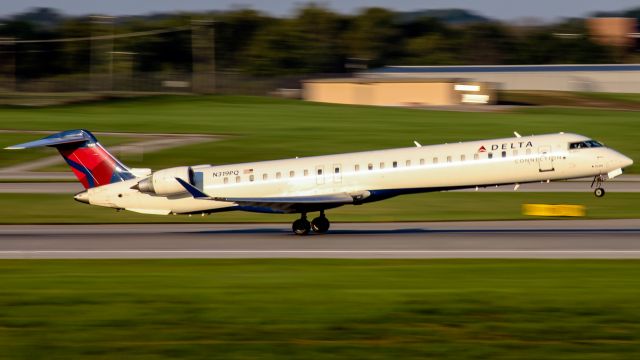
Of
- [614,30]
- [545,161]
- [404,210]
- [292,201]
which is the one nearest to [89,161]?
[292,201]

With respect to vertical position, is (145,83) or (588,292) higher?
(145,83)

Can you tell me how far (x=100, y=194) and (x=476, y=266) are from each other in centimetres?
1446

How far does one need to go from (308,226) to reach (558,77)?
8693 centimetres

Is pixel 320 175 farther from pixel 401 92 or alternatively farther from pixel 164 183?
pixel 401 92

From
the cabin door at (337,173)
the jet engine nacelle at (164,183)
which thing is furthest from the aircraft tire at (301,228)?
the jet engine nacelle at (164,183)

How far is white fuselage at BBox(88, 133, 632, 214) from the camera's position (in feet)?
103

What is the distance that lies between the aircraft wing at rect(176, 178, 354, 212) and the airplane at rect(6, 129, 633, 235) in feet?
0.11

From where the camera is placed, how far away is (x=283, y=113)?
8956cm

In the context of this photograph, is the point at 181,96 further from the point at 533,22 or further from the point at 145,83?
the point at 533,22

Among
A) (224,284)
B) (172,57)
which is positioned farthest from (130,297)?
(172,57)

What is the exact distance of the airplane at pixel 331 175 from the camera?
31500mm

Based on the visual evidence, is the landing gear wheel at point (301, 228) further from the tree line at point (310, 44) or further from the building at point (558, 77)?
the tree line at point (310, 44)

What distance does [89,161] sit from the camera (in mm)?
33344

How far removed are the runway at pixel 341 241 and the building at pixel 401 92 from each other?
6169 cm
